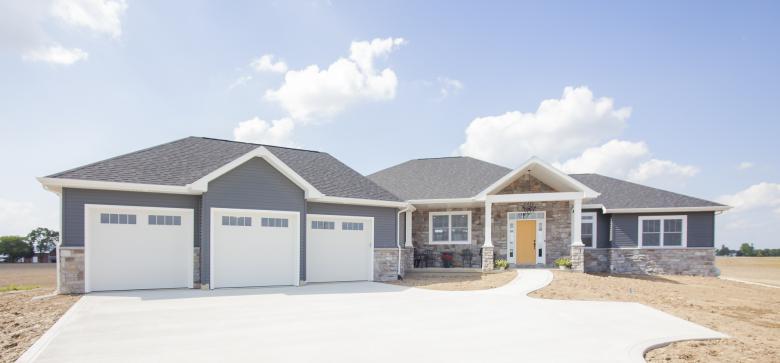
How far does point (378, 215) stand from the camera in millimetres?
17812

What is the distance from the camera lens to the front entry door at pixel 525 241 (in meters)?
20.7

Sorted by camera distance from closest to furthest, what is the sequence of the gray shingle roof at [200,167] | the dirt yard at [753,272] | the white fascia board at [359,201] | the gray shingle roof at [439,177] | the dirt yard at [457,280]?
the gray shingle roof at [200,167] < the dirt yard at [457,280] < the white fascia board at [359,201] < the gray shingle roof at [439,177] < the dirt yard at [753,272]

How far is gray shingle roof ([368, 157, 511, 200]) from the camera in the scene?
69.3ft

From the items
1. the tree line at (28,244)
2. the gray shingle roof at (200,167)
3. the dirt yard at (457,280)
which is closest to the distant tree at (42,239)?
the tree line at (28,244)

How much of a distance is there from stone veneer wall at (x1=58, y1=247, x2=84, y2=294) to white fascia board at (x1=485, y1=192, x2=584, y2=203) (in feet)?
45.8

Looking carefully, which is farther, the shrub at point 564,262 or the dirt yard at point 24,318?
the shrub at point 564,262

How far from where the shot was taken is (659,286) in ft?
54.2

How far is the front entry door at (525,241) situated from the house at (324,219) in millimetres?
43

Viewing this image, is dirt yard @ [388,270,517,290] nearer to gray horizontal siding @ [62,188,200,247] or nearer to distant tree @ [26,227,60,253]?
gray horizontal siding @ [62,188,200,247]

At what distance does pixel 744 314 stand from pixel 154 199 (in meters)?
15.5

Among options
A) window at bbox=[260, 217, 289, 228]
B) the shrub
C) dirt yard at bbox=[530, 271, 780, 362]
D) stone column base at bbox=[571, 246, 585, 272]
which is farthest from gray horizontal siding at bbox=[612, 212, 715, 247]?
window at bbox=[260, 217, 289, 228]

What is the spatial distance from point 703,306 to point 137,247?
49.6ft

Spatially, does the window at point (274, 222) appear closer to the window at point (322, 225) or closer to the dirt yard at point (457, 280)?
the window at point (322, 225)

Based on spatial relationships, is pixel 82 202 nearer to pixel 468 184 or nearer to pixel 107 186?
pixel 107 186
